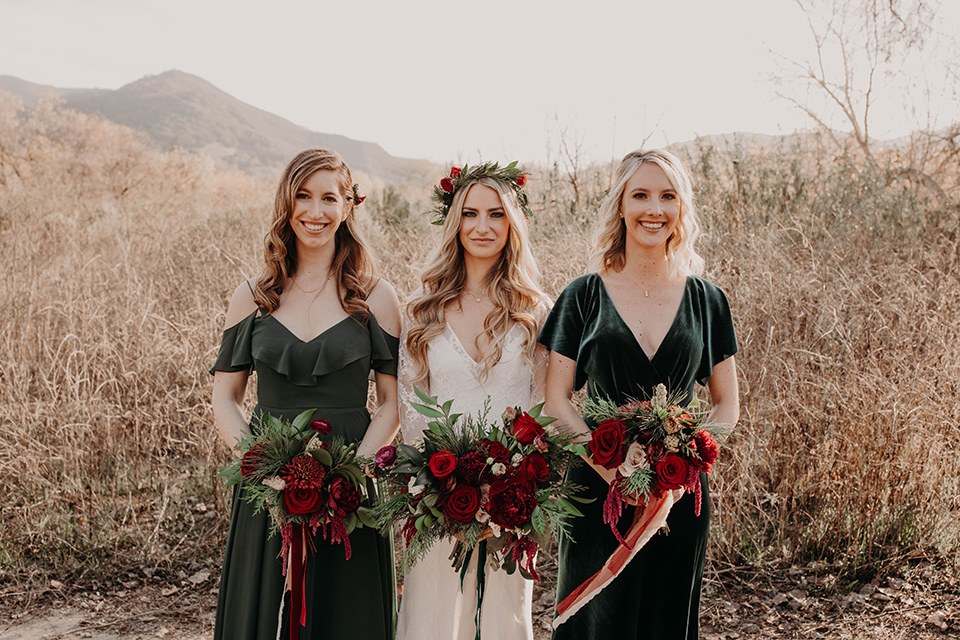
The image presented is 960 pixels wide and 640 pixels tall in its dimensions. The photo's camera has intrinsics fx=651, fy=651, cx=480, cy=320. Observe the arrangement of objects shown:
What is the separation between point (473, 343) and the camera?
2.95 m

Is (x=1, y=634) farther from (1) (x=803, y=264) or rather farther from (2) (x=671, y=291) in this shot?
(1) (x=803, y=264)

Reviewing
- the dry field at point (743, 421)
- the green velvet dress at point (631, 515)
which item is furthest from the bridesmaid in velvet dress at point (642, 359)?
the dry field at point (743, 421)

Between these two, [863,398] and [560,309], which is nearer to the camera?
[560,309]

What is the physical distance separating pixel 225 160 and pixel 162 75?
4872 centimetres

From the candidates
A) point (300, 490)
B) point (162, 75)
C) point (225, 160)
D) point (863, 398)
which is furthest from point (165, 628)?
point (162, 75)

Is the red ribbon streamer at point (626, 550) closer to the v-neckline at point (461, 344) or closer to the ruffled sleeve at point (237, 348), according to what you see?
the v-neckline at point (461, 344)

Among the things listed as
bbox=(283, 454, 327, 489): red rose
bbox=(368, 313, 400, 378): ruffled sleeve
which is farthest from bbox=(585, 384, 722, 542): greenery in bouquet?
bbox=(368, 313, 400, 378): ruffled sleeve

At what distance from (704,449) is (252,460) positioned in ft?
5.06

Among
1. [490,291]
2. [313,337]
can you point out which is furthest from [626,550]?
[313,337]

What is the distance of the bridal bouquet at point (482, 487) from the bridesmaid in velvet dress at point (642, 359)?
286 mm

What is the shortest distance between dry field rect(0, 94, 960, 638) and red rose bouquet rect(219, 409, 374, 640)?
Result: 2.27m

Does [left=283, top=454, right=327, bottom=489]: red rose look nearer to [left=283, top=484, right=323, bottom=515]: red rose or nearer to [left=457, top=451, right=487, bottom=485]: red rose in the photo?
[left=283, top=484, right=323, bottom=515]: red rose

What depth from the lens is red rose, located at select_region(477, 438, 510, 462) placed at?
218 cm

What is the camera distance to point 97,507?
4676mm
